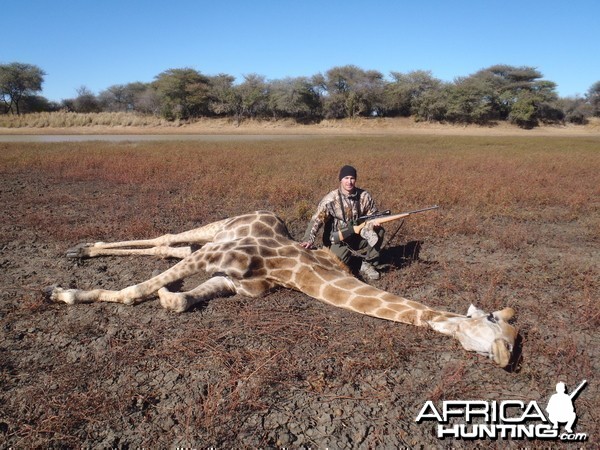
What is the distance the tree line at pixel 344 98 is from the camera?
52375mm

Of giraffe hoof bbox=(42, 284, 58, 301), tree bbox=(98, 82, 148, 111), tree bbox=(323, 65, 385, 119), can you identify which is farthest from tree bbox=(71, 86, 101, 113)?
giraffe hoof bbox=(42, 284, 58, 301)

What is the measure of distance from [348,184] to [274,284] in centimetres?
189

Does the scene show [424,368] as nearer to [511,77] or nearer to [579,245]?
[579,245]

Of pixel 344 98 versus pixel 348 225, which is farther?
pixel 344 98

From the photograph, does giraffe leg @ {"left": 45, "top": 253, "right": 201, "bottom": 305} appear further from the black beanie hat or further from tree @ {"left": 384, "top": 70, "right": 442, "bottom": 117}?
tree @ {"left": 384, "top": 70, "right": 442, "bottom": 117}

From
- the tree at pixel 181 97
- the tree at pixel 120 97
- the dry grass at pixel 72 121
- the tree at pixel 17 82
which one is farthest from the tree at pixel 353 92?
the tree at pixel 17 82

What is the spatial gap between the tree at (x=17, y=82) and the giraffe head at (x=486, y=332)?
2463 inches

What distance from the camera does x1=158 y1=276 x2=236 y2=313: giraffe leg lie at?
188 inches

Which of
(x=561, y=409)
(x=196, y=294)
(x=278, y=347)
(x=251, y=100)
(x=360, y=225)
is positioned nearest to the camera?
(x=561, y=409)

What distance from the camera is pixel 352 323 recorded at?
4.74 m

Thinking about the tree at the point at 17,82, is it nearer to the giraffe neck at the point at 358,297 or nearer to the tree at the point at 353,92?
the tree at the point at 353,92

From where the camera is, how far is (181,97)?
52438 mm

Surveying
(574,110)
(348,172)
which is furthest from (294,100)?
(348,172)

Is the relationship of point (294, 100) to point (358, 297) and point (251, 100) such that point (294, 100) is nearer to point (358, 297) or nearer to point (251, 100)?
point (251, 100)
